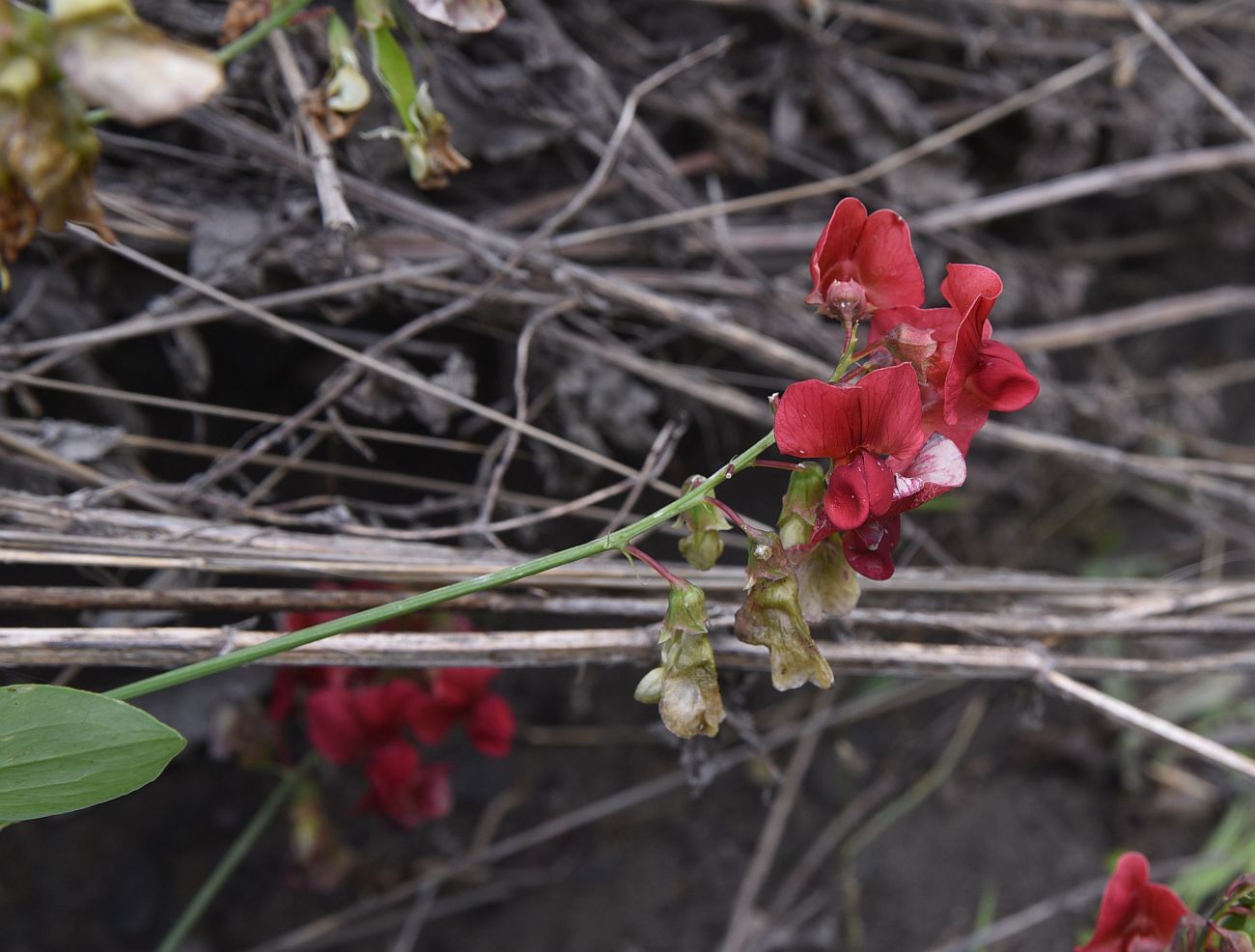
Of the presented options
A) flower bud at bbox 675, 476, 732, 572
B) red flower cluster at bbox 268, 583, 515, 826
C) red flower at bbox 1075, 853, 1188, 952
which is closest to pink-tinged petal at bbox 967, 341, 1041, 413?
flower bud at bbox 675, 476, 732, 572

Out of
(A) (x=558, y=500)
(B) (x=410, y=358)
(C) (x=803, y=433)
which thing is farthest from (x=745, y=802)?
(C) (x=803, y=433)

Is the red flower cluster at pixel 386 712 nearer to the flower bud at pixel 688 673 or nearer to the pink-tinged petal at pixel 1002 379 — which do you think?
the flower bud at pixel 688 673

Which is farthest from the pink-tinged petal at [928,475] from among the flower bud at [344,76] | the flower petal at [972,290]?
the flower bud at [344,76]

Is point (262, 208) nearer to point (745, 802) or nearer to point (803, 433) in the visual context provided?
point (803, 433)

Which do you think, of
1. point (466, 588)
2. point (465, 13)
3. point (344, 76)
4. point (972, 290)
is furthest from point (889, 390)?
point (344, 76)

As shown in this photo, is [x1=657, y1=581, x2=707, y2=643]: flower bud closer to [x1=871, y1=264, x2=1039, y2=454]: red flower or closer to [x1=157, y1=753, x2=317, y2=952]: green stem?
[x1=871, y1=264, x2=1039, y2=454]: red flower

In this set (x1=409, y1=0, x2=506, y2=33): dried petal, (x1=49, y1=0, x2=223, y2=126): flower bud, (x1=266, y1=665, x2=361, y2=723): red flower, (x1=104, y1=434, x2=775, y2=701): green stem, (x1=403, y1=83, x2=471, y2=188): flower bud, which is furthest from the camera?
(x1=266, y1=665, x2=361, y2=723): red flower

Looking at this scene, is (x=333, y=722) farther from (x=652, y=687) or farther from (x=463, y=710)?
(x=652, y=687)
